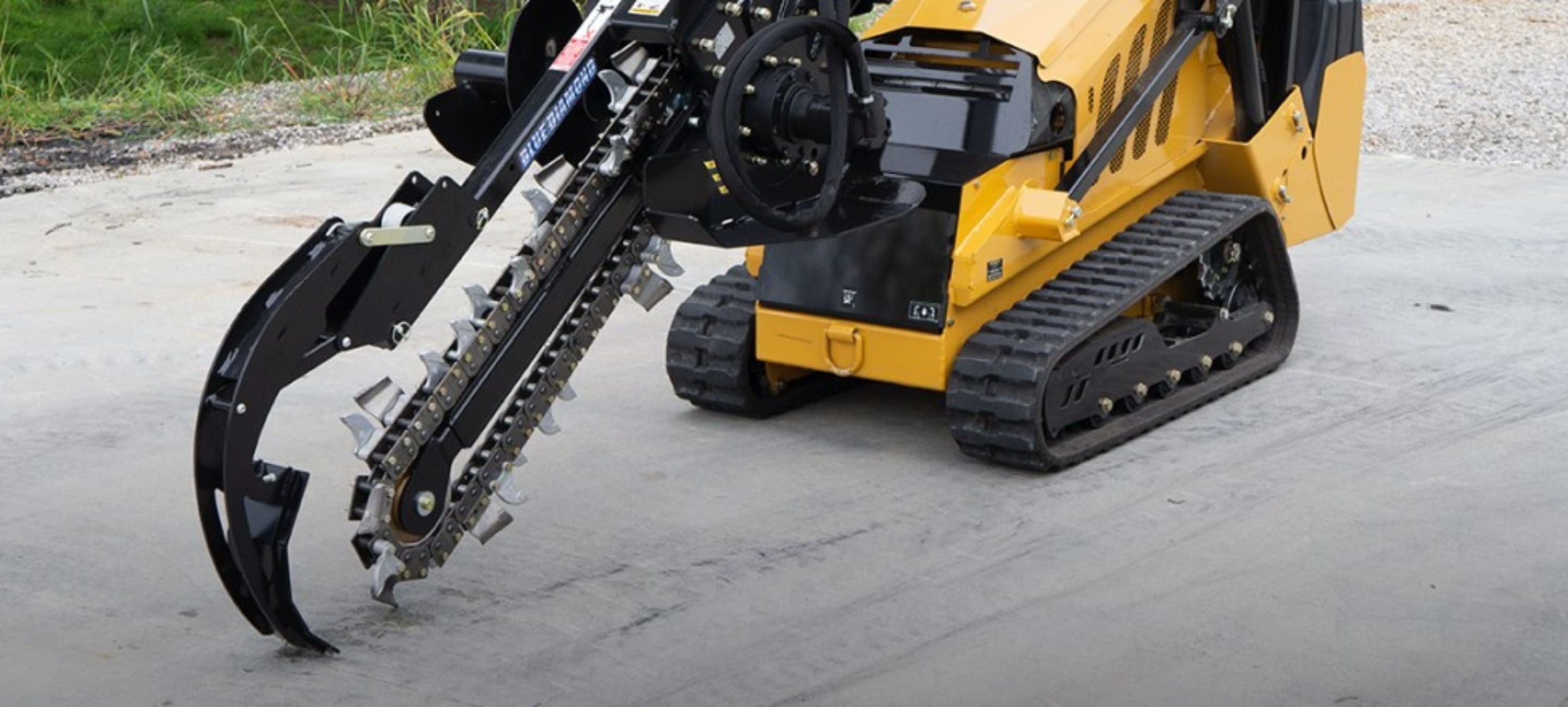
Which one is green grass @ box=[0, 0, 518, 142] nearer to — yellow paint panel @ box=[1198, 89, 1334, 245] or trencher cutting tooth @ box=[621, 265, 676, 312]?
yellow paint panel @ box=[1198, 89, 1334, 245]

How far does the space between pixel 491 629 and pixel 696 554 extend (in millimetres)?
627

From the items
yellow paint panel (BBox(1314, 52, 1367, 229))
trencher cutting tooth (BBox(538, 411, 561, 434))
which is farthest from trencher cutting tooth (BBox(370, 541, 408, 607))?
yellow paint panel (BBox(1314, 52, 1367, 229))

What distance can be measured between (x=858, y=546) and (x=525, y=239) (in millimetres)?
1086

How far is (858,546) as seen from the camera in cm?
510

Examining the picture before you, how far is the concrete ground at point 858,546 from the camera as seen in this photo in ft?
14.3

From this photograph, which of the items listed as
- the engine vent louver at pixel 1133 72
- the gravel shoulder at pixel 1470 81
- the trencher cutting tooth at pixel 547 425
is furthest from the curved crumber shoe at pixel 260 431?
the gravel shoulder at pixel 1470 81

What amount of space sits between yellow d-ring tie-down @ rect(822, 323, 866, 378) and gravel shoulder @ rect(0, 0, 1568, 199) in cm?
505

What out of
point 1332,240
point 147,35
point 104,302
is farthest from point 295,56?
point 1332,240

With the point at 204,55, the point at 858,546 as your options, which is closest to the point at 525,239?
the point at 858,546

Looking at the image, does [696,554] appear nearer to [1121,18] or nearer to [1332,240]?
[1121,18]

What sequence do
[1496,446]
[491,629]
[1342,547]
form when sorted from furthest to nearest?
1. [1496,446]
2. [1342,547]
3. [491,629]

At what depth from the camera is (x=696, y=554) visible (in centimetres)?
505

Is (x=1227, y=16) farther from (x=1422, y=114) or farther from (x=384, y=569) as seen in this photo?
(x=1422, y=114)

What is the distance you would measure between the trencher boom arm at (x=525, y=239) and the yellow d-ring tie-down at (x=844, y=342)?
0.50 meters
